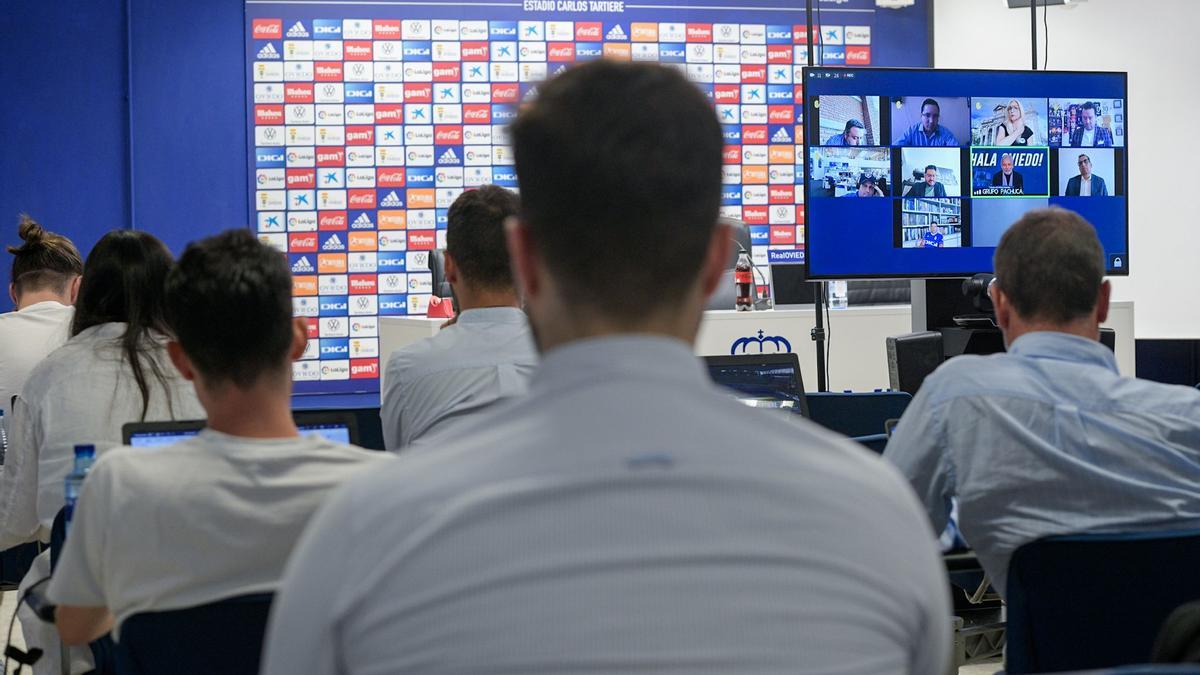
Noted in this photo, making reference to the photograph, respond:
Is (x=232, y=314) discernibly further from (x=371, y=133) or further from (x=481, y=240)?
(x=371, y=133)

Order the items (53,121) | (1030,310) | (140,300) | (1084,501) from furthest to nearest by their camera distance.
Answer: (53,121) < (140,300) < (1030,310) < (1084,501)

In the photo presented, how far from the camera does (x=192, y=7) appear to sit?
7559mm

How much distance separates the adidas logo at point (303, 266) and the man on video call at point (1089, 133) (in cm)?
478

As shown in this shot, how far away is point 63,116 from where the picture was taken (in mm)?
7504

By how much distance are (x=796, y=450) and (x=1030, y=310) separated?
4.84 feet

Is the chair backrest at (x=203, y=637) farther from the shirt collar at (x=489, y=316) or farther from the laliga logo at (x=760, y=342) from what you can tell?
the laliga logo at (x=760, y=342)

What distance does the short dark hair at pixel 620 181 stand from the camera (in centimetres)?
76

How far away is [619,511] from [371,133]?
23.6 feet

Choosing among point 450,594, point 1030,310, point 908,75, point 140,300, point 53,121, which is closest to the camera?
point 450,594

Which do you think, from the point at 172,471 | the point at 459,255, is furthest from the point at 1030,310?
the point at 172,471

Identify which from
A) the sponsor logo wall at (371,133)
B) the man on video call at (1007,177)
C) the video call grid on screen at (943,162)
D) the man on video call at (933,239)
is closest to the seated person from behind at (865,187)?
the video call grid on screen at (943,162)

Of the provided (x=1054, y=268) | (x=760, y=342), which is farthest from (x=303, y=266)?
(x=1054, y=268)

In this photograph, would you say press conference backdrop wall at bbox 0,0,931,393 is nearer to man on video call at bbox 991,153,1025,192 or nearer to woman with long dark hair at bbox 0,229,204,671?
man on video call at bbox 991,153,1025,192

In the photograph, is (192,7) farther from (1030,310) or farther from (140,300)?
(1030,310)
